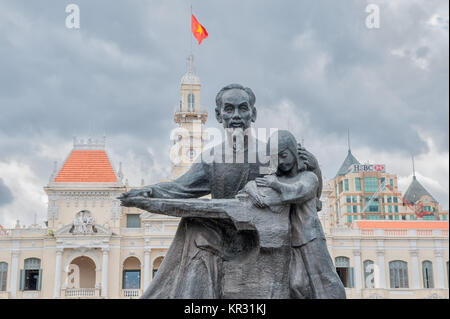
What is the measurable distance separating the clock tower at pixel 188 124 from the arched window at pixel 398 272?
15409 millimetres

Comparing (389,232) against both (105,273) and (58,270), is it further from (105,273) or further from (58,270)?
(58,270)

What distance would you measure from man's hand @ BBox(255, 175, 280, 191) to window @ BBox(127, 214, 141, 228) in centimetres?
3748

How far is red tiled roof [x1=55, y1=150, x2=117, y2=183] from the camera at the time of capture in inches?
1555

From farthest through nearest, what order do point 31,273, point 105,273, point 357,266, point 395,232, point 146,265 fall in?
point 395,232
point 357,266
point 31,273
point 146,265
point 105,273

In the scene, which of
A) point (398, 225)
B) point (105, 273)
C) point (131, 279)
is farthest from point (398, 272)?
point (105, 273)

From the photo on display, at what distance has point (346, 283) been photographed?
126ft

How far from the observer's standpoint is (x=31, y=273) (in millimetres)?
37281

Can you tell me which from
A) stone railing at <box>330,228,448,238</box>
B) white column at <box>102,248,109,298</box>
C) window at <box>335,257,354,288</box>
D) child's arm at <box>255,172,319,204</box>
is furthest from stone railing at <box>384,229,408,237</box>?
child's arm at <box>255,172,319,204</box>

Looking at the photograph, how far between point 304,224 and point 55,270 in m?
35.0

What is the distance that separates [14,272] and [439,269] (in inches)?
1080

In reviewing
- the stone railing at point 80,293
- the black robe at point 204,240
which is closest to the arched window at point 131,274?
the stone railing at point 80,293

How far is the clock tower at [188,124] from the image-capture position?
1686 inches

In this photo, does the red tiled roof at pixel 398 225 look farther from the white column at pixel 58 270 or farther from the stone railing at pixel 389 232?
the white column at pixel 58 270
